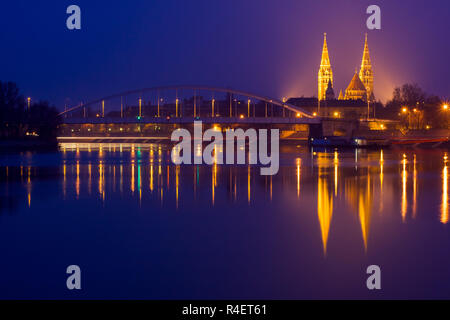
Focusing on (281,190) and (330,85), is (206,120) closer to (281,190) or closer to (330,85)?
(281,190)

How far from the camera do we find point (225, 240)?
45.6 ft

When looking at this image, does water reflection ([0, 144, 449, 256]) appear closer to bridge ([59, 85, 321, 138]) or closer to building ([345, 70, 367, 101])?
bridge ([59, 85, 321, 138])

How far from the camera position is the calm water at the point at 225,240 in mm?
10344

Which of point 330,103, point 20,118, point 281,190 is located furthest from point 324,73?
point 281,190

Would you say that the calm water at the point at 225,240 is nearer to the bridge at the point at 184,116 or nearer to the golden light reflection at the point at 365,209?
the golden light reflection at the point at 365,209

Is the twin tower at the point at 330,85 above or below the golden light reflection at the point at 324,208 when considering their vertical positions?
above

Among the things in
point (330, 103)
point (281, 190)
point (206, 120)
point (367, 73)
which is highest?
point (367, 73)

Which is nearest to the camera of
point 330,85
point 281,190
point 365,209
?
point 365,209

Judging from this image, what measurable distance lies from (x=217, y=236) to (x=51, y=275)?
435 centimetres

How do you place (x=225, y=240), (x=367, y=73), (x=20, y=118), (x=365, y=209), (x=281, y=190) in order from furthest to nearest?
1. (x=367, y=73)
2. (x=20, y=118)
3. (x=281, y=190)
4. (x=365, y=209)
5. (x=225, y=240)

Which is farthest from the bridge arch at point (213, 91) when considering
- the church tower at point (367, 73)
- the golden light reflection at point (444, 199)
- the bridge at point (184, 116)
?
the church tower at point (367, 73)

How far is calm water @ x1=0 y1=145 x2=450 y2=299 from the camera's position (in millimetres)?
10344
